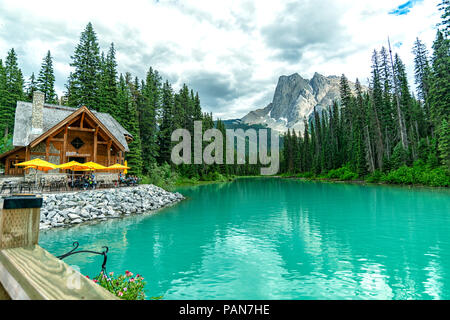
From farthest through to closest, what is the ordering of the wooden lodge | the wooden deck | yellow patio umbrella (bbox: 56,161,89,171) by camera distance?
the wooden lodge → yellow patio umbrella (bbox: 56,161,89,171) → the wooden deck

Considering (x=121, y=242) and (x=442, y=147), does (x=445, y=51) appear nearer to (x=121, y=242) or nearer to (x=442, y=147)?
(x=442, y=147)

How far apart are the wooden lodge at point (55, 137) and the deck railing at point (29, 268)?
2346cm

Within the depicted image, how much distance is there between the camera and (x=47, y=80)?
136 feet

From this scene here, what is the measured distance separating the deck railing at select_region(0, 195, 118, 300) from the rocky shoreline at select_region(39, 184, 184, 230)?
14352mm

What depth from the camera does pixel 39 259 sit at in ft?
4.98

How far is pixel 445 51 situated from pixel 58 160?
1986 inches

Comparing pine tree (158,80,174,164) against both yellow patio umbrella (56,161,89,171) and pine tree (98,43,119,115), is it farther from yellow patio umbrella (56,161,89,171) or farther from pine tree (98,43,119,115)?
yellow patio umbrella (56,161,89,171)

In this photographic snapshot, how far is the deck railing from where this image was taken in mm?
1257

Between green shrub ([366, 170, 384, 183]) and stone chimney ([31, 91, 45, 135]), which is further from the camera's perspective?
green shrub ([366, 170, 384, 183])

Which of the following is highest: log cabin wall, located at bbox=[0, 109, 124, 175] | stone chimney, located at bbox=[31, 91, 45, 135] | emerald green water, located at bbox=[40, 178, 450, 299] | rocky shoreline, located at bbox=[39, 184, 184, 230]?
stone chimney, located at bbox=[31, 91, 45, 135]

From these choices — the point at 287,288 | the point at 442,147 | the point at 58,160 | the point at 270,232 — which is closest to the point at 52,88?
the point at 58,160

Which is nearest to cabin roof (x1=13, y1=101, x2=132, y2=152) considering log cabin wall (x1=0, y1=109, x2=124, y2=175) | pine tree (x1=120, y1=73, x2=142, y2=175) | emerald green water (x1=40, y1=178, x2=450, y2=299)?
log cabin wall (x1=0, y1=109, x2=124, y2=175)

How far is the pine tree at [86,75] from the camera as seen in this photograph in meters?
35.9

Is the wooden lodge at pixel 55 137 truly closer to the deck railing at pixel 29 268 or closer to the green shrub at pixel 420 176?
the deck railing at pixel 29 268
